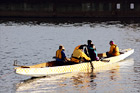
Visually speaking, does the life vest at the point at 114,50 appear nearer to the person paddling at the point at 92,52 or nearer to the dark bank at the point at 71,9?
the person paddling at the point at 92,52

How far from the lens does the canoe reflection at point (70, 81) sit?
2875cm

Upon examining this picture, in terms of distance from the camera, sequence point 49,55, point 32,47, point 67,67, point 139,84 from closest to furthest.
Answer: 1. point 139,84
2. point 67,67
3. point 49,55
4. point 32,47

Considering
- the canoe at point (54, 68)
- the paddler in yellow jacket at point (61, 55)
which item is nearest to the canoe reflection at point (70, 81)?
the canoe at point (54, 68)

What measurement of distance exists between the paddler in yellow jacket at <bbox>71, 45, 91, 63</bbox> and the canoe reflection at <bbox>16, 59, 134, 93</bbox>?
956 millimetres

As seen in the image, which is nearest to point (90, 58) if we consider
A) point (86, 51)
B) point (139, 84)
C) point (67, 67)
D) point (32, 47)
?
point (86, 51)

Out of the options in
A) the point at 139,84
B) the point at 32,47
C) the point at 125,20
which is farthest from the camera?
the point at 125,20

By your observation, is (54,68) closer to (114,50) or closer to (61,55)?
(61,55)

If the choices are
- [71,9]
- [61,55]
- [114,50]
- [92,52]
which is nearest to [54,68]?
[61,55]

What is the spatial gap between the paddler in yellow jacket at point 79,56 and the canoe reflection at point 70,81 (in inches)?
37.6

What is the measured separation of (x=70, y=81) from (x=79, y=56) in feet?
11.5

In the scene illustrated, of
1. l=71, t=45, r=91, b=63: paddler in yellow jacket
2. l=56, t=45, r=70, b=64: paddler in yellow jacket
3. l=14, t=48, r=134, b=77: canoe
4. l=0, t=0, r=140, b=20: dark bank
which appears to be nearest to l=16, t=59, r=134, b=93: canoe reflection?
l=14, t=48, r=134, b=77: canoe

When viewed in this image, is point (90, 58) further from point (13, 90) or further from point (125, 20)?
point (125, 20)

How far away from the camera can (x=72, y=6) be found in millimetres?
109938

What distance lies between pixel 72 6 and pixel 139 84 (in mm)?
80877
